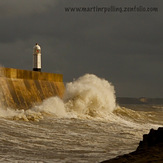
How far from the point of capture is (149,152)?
Answer: 4586 millimetres

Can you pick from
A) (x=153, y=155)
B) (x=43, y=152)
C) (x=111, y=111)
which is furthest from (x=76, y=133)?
(x=111, y=111)

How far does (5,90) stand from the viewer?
1198cm

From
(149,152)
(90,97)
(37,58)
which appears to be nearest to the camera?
(149,152)

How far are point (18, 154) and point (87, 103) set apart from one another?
8575 mm

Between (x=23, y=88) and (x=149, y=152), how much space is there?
9.45 m

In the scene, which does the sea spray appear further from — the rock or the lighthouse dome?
the rock

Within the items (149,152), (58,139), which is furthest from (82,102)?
(149,152)

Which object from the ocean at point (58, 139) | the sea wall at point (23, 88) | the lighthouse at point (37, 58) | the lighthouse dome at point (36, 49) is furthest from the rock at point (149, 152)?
the lighthouse dome at point (36, 49)

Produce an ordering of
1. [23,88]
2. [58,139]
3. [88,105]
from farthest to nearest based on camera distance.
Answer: [88,105] → [23,88] → [58,139]

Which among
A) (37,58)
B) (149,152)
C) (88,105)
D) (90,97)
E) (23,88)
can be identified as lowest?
(149,152)

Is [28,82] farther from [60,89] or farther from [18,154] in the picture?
[18,154]

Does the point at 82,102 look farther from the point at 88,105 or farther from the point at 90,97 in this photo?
the point at 90,97

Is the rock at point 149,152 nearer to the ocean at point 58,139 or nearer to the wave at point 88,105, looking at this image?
the ocean at point 58,139

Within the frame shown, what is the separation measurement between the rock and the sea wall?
7.21 metres
